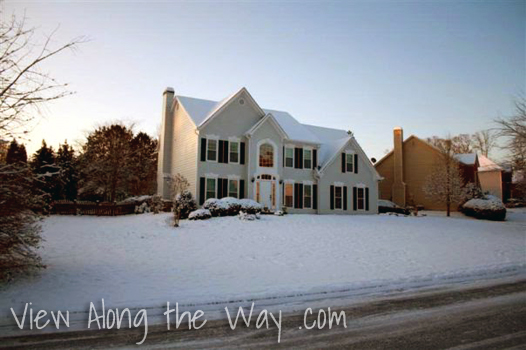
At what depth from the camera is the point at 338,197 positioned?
29.4m

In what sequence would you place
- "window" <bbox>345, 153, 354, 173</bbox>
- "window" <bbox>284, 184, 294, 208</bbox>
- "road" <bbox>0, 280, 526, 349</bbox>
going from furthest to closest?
1. "window" <bbox>345, 153, 354, 173</bbox>
2. "window" <bbox>284, 184, 294, 208</bbox>
3. "road" <bbox>0, 280, 526, 349</bbox>

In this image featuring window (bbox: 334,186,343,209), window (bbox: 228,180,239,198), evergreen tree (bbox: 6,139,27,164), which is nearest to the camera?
evergreen tree (bbox: 6,139,27,164)

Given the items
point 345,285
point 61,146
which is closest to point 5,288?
point 345,285

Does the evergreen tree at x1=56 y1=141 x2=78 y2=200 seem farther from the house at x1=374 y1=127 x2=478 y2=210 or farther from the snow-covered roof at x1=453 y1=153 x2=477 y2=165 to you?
the snow-covered roof at x1=453 y1=153 x2=477 y2=165

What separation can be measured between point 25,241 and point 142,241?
22.5ft

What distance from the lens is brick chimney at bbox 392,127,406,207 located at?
3881cm

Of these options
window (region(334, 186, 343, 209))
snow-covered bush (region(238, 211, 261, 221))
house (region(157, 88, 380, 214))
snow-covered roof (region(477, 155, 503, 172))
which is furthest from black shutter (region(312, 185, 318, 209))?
snow-covered roof (region(477, 155, 503, 172))

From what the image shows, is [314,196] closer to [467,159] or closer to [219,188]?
[219,188]

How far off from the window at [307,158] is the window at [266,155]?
10.8 feet

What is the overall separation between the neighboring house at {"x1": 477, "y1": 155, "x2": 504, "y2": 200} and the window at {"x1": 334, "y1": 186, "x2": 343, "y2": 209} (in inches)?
981

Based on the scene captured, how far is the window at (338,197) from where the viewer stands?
29234 millimetres

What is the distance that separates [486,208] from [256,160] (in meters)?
20.1

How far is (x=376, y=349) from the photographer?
16.2ft

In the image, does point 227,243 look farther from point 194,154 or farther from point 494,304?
point 194,154
